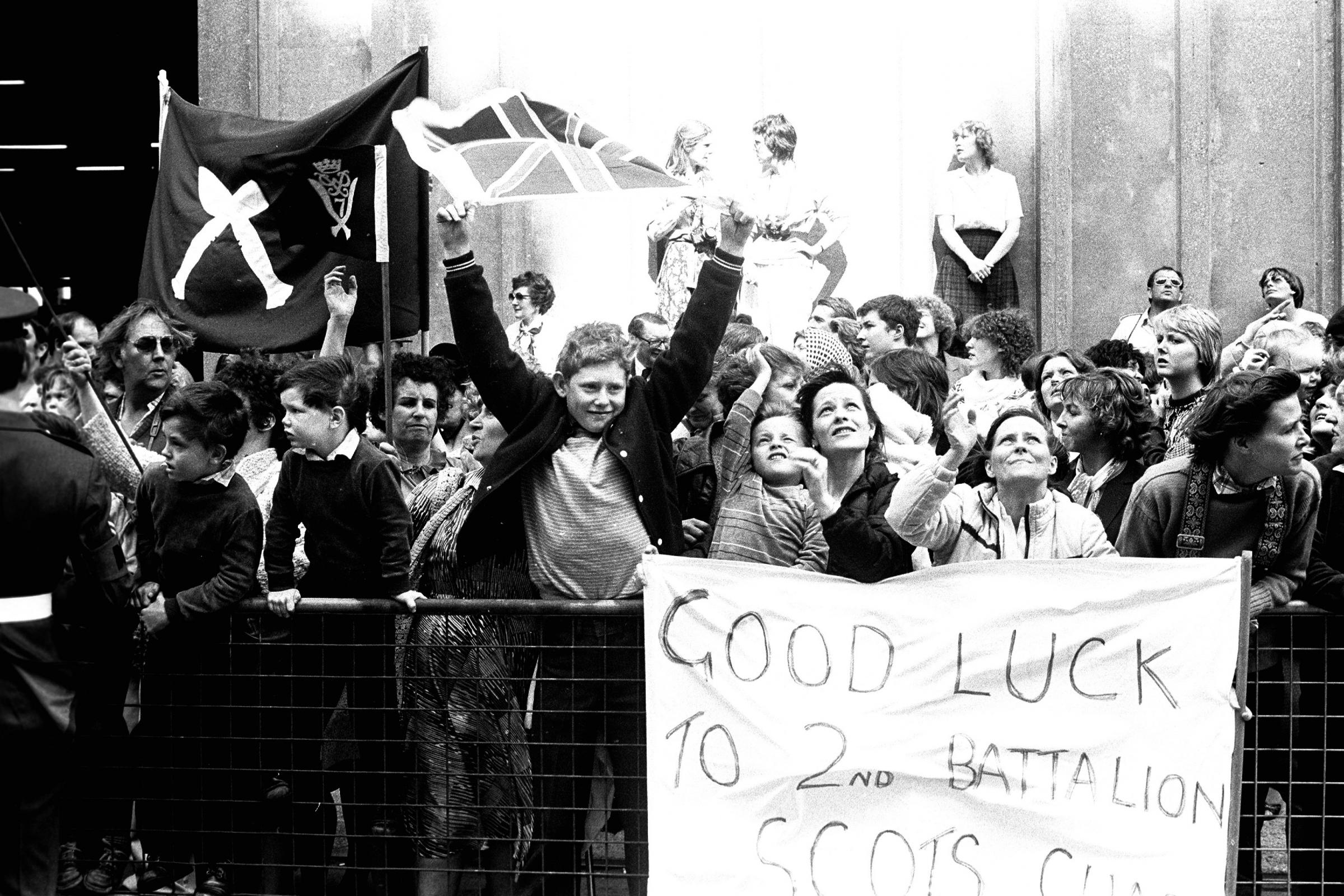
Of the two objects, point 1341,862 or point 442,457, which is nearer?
point 1341,862

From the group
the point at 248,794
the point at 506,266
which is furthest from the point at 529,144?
the point at 506,266

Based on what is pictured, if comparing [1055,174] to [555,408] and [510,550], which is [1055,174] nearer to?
[555,408]

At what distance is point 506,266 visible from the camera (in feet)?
45.6

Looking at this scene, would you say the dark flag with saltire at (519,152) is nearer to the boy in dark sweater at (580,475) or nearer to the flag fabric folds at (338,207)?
the boy in dark sweater at (580,475)

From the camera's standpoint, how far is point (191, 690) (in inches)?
256

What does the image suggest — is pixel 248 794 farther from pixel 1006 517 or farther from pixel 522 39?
pixel 522 39

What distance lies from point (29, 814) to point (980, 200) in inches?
361

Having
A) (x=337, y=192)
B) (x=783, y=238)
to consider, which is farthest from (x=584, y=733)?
(x=783, y=238)

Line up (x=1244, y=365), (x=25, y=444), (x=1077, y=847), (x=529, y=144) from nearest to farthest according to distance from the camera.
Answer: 1. (x=25, y=444)
2. (x=1077, y=847)
3. (x=529, y=144)
4. (x=1244, y=365)

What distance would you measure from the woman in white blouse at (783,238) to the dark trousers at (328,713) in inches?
237

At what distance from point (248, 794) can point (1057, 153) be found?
344 inches

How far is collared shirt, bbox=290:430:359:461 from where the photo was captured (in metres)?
6.99

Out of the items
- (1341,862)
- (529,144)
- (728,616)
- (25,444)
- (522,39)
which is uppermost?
(522,39)

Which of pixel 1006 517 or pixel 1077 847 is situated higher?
pixel 1006 517
